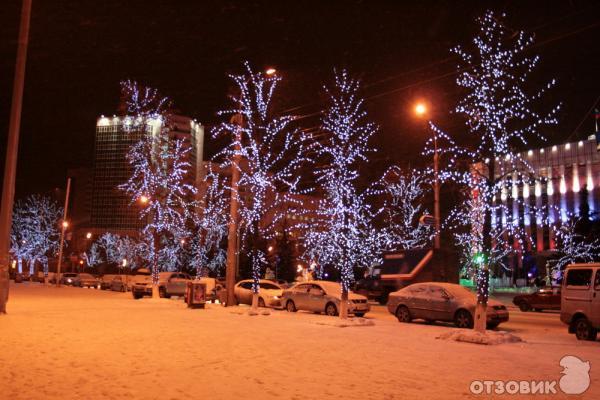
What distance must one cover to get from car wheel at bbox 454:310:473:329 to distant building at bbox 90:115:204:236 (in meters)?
34.7

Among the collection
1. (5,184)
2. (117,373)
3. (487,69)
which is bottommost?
(117,373)

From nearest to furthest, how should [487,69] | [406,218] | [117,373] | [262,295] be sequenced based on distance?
[117,373]
[487,69]
[262,295]
[406,218]

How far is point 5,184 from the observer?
1753 cm

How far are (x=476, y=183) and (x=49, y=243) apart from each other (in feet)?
254

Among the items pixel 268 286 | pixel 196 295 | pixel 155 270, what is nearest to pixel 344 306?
pixel 196 295

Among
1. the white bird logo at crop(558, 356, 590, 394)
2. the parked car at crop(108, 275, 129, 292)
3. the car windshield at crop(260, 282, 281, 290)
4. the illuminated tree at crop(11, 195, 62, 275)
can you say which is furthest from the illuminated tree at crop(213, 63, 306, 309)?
the illuminated tree at crop(11, 195, 62, 275)

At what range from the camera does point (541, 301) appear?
1236 inches

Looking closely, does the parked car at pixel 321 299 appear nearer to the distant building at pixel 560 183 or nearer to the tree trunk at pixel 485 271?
the tree trunk at pixel 485 271

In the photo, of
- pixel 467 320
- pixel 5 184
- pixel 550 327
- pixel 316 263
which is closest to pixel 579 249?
pixel 316 263

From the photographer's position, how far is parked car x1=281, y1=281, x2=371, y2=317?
2341 cm

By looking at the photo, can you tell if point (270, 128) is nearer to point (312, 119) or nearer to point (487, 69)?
point (312, 119)

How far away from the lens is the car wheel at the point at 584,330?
15.5m

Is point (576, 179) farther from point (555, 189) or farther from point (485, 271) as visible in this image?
point (485, 271)

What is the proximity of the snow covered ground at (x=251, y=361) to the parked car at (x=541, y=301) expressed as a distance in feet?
53.4
